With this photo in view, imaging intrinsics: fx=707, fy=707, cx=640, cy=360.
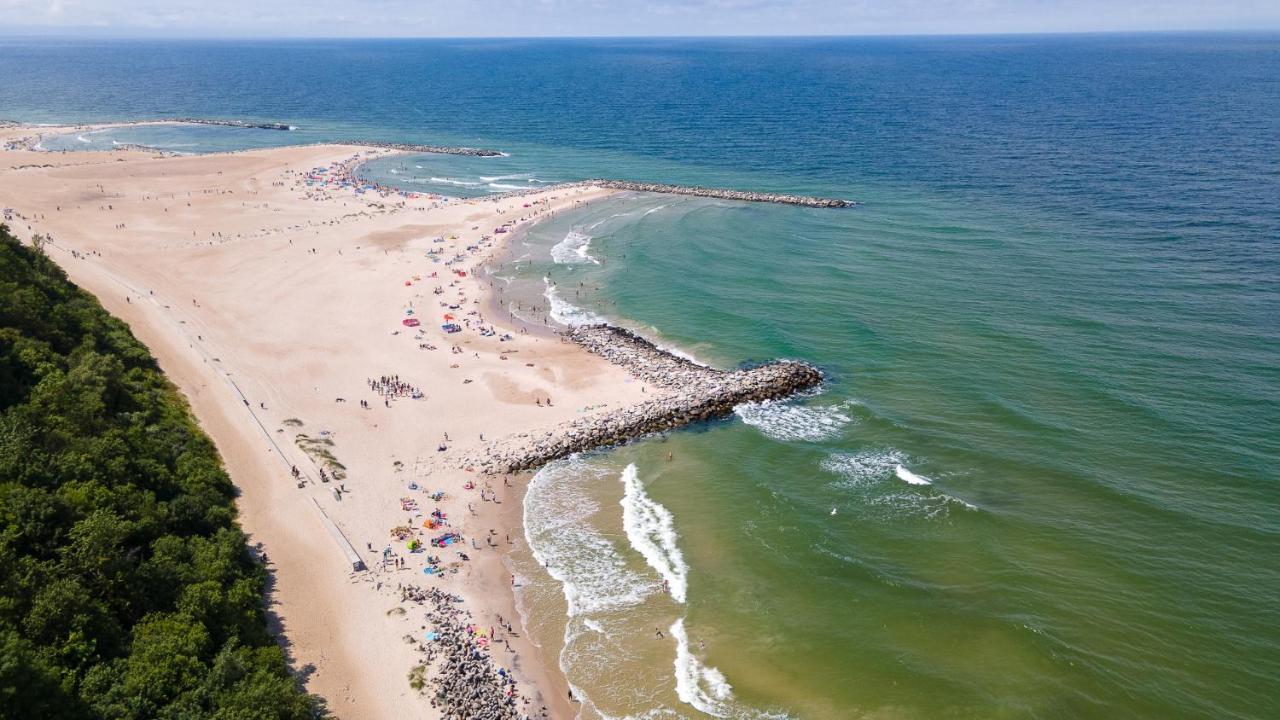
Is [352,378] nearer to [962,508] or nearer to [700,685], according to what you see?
[700,685]

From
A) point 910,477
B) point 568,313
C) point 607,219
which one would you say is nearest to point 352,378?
point 568,313

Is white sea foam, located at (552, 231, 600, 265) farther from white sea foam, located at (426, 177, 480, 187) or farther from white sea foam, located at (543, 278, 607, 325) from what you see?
white sea foam, located at (426, 177, 480, 187)

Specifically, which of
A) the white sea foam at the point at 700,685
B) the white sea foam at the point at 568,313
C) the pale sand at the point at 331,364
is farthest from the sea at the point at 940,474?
the pale sand at the point at 331,364

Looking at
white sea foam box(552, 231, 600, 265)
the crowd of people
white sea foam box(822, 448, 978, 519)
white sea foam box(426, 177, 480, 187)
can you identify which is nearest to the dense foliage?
the crowd of people

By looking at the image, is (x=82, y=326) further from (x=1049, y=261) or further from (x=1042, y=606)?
(x=1049, y=261)

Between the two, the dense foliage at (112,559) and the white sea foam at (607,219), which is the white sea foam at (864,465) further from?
the white sea foam at (607,219)

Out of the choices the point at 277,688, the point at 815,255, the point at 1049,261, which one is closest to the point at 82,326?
the point at 277,688
